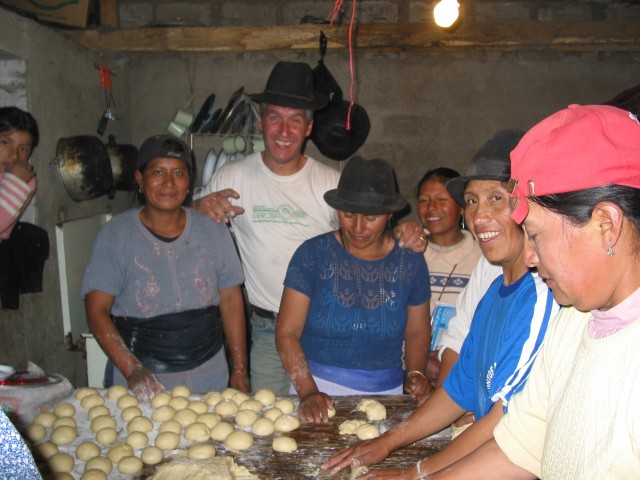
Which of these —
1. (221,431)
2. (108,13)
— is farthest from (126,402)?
(108,13)

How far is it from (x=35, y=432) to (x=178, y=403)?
56cm

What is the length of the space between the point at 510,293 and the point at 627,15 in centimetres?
477

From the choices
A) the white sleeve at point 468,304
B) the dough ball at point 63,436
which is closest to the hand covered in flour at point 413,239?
the white sleeve at point 468,304

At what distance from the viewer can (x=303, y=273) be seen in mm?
2486

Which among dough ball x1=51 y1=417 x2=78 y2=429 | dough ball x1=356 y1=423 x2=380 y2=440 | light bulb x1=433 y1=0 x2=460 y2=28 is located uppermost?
light bulb x1=433 y1=0 x2=460 y2=28

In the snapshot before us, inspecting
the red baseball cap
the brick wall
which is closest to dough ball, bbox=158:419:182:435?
the red baseball cap

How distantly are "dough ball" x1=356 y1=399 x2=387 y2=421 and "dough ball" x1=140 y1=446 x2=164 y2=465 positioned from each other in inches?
32.9

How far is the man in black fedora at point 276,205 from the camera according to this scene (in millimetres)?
3041

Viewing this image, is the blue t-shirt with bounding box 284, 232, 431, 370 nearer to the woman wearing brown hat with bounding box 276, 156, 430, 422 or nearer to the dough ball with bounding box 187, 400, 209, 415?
the woman wearing brown hat with bounding box 276, 156, 430, 422

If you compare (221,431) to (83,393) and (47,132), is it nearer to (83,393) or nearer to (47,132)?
(83,393)

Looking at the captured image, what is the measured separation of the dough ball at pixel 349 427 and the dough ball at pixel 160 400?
0.82 metres

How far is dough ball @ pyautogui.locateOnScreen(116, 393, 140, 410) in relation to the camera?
2.30 metres

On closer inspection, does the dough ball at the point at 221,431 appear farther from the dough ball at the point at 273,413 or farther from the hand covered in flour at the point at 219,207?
the hand covered in flour at the point at 219,207

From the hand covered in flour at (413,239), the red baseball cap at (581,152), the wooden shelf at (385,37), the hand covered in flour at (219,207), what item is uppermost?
the wooden shelf at (385,37)
